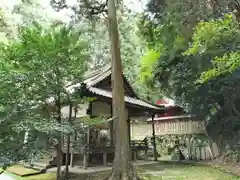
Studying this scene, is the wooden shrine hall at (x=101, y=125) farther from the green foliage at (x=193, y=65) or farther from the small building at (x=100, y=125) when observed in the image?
the green foliage at (x=193, y=65)

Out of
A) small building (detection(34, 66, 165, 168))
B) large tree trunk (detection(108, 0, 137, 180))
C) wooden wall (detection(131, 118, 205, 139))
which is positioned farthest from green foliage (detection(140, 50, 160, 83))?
large tree trunk (detection(108, 0, 137, 180))

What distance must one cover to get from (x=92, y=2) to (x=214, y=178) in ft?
26.5

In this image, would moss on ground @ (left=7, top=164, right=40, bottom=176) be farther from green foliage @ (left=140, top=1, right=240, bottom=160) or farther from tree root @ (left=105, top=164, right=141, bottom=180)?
green foliage @ (left=140, top=1, right=240, bottom=160)

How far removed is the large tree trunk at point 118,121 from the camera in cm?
852

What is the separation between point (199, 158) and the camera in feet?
49.1

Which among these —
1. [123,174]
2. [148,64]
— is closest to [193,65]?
[148,64]

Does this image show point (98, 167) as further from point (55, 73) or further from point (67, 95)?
point (55, 73)

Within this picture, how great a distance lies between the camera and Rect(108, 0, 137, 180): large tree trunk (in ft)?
27.9

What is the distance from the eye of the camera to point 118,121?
8992mm

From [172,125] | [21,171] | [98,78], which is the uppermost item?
[98,78]

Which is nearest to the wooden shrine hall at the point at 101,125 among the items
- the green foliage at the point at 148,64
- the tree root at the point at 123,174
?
the green foliage at the point at 148,64

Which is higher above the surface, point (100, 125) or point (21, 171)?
point (100, 125)

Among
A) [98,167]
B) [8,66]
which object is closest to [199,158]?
[98,167]

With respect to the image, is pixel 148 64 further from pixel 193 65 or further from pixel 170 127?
pixel 170 127
